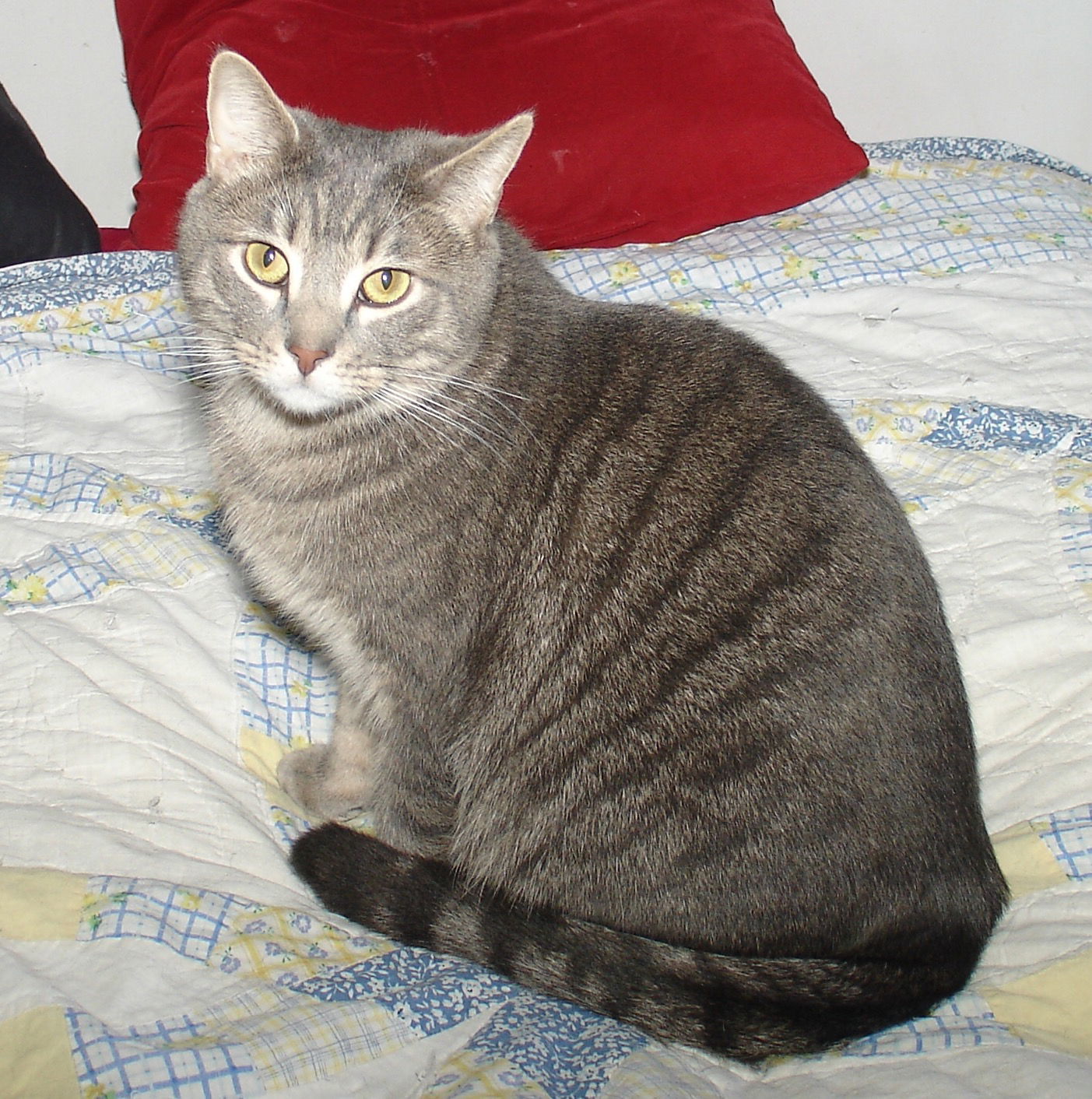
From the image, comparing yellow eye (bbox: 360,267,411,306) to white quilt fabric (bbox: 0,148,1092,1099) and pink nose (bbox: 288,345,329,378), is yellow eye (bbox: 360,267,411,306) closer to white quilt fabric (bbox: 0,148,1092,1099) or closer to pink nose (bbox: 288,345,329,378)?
pink nose (bbox: 288,345,329,378)

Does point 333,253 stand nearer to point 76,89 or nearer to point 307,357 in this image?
point 307,357

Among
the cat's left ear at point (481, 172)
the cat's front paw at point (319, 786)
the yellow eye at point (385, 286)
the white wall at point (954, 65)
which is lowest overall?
the cat's front paw at point (319, 786)

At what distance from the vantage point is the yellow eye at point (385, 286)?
4.68ft

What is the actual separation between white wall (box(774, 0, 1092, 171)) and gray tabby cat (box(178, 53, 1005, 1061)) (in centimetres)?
209

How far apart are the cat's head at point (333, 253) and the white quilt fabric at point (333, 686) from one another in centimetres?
55

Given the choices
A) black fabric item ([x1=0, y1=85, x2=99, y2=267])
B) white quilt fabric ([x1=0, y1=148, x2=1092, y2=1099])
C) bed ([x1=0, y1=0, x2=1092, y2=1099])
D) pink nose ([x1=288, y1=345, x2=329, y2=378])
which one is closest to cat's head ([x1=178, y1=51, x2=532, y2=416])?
pink nose ([x1=288, y1=345, x2=329, y2=378])

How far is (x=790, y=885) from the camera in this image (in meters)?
1.34

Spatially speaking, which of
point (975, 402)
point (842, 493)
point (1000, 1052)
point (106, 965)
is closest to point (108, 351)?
point (106, 965)

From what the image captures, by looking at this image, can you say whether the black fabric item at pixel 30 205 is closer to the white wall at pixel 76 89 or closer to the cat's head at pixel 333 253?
the white wall at pixel 76 89

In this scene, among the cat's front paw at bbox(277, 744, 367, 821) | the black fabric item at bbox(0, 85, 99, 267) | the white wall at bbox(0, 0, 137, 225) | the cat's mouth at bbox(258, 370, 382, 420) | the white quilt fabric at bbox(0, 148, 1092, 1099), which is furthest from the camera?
the white wall at bbox(0, 0, 137, 225)

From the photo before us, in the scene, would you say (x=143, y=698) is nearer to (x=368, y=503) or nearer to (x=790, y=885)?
(x=368, y=503)

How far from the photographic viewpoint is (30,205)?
8.21 feet

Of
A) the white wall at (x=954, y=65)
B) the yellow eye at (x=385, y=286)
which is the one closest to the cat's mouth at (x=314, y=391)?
the yellow eye at (x=385, y=286)

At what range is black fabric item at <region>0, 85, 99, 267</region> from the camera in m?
2.47
